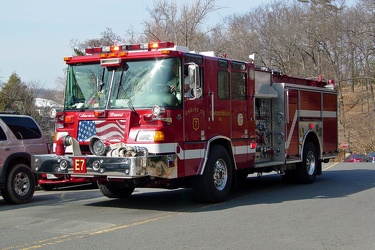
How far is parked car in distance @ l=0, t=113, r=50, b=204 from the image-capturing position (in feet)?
35.8

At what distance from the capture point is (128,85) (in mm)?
9578

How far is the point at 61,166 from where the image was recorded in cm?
943

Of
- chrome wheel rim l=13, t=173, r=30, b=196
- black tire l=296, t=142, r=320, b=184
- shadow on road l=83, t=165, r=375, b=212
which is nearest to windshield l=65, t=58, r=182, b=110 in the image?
shadow on road l=83, t=165, r=375, b=212

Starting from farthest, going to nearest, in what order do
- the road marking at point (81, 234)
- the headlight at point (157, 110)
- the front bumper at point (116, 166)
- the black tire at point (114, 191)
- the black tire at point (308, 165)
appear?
the black tire at point (308, 165) → the black tire at point (114, 191) → the headlight at point (157, 110) → the front bumper at point (116, 166) → the road marking at point (81, 234)

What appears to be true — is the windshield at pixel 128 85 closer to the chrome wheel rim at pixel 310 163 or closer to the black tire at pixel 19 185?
the black tire at pixel 19 185

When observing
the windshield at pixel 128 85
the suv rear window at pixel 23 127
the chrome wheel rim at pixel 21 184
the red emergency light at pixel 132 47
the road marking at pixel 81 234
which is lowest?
the road marking at pixel 81 234

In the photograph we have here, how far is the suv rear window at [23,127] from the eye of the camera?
1144 cm

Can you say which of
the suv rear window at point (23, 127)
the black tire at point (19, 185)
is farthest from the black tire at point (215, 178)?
the suv rear window at point (23, 127)

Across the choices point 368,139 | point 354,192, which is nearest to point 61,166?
point 354,192

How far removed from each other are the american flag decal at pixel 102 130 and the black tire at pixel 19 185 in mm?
2211

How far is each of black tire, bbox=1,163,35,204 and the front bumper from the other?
180 centimetres

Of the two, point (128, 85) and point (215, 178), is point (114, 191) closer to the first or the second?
point (215, 178)

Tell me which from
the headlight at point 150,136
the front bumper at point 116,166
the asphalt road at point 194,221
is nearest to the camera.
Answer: the asphalt road at point 194,221

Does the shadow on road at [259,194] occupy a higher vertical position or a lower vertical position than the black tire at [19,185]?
lower
